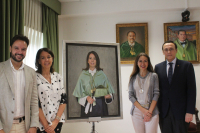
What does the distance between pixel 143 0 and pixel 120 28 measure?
0.73 m

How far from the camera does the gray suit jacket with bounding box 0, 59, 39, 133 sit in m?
1.73

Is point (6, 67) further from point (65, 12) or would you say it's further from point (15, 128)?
point (65, 12)

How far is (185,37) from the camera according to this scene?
3.87 metres

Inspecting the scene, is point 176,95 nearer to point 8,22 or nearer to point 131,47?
point 131,47

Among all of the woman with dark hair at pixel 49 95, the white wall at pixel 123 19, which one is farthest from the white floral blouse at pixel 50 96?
the white wall at pixel 123 19

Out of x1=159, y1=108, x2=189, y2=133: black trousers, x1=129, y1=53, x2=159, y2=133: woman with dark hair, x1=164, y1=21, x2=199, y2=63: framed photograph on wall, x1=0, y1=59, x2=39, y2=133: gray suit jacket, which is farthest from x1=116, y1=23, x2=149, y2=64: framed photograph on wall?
x1=0, y1=59, x2=39, y2=133: gray suit jacket

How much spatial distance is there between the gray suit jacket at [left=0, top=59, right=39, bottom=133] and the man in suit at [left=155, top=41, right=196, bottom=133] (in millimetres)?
1548

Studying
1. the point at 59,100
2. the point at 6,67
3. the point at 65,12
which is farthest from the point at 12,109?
the point at 65,12

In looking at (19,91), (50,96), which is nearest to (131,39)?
(50,96)

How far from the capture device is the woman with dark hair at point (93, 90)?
250 centimetres

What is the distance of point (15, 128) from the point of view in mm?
1803

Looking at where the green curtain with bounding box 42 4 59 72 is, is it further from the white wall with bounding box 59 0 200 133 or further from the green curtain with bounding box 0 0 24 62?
the green curtain with bounding box 0 0 24 62

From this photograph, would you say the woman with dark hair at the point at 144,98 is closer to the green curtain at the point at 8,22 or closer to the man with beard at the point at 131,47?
the man with beard at the point at 131,47

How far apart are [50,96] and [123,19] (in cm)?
261
